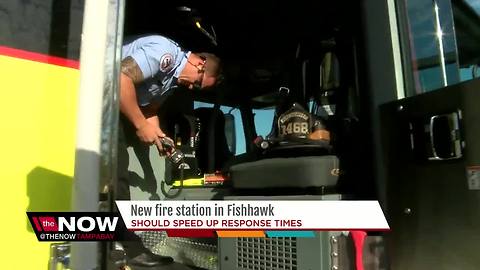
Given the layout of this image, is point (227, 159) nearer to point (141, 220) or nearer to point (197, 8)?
point (197, 8)

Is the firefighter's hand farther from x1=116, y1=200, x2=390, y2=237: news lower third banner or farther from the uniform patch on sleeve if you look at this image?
x1=116, y1=200, x2=390, y2=237: news lower third banner

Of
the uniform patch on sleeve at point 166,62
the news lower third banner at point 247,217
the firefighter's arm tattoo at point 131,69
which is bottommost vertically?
the news lower third banner at point 247,217

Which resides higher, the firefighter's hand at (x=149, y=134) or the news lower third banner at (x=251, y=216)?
the firefighter's hand at (x=149, y=134)

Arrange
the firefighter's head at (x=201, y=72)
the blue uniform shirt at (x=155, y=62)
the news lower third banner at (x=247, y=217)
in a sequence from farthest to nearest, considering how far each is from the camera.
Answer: the firefighter's head at (x=201, y=72), the blue uniform shirt at (x=155, y=62), the news lower third banner at (x=247, y=217)

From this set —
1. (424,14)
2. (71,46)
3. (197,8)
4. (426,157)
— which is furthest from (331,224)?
(197,8)

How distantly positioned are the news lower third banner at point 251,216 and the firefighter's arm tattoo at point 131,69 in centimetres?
75

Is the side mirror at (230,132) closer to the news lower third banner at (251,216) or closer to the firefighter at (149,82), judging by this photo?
the firefighter at (149,82)

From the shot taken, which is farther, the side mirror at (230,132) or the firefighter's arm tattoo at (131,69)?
the side mirror at (230,132)

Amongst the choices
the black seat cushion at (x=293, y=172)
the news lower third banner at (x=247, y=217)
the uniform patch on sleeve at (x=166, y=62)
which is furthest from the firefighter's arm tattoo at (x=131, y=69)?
the news lower third banner at (x=247, y=217)

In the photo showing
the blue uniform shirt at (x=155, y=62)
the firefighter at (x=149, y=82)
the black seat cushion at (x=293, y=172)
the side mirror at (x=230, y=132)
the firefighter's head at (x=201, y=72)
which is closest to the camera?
the black seat cushion at (x=293, y=172)

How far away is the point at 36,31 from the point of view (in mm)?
1335

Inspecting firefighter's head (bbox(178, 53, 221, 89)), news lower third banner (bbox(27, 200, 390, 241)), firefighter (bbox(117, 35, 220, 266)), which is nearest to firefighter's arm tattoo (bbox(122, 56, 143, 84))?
firefighter (bbox(117, 35, 220, 266))

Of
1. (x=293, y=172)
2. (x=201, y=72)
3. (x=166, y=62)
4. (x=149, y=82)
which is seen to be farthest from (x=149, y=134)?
(x=293, y=172)

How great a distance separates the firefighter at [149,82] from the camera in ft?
6.44
